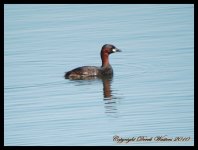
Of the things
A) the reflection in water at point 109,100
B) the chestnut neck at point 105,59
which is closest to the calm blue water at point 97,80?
the reflection in water at point 109,100

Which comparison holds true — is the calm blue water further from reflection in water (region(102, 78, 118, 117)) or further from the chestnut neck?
A: the chestnut neck

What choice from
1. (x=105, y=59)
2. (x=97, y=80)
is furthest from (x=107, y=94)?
(x=105, y=59)

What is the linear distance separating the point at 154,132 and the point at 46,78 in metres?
6.20

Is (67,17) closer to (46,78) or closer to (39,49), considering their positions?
(39,49)

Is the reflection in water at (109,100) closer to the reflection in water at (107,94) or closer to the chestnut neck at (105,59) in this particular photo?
the reflection in water at (107,94)

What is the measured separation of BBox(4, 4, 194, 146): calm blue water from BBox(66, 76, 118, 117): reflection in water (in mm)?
24

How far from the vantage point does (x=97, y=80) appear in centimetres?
2112

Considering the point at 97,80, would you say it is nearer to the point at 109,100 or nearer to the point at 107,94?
the point at 107,94

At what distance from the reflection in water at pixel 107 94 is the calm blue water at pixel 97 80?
0.08ft

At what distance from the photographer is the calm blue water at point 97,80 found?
50.7 feet

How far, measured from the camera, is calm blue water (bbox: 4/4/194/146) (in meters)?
15.5

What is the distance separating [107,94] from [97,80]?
2276 millimetres

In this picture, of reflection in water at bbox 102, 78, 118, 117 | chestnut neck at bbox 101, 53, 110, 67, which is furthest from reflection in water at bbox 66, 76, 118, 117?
chestnut neck at bbox 101, 53, 110, 67
